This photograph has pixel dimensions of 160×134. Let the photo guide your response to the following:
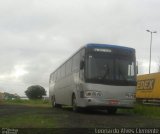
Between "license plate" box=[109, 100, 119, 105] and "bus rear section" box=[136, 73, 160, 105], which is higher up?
"bus rear section" box=[136, 73, 160, 105]

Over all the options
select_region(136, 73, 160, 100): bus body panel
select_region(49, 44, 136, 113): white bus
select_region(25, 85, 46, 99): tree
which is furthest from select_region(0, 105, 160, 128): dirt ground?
select_region(25, 85, 46, 99): tree

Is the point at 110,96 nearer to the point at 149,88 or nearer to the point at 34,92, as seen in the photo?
the point at 149,88

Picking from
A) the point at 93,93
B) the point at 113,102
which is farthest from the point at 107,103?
the point at 93,93

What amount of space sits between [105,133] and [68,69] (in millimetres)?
17245

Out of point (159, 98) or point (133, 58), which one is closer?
point (133, 58)

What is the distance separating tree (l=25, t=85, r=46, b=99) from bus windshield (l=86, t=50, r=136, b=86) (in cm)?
6287

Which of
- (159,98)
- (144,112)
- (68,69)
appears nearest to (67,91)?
(68,69)

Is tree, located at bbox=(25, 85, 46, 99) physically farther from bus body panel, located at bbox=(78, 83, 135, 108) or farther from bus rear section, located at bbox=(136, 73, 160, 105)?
bus body panel, located at bbox=(78, 83, 135, 108)

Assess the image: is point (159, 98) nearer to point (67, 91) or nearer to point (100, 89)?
point (67, 91)

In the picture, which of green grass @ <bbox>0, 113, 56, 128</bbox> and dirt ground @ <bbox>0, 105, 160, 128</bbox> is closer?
green grass @ <bbox>0, 113, 56, 128</bbox>

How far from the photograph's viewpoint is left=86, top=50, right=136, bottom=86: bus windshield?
2071 centimetres

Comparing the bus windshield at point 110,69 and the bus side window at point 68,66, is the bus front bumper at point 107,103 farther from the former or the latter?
the bus side window at point 68,66

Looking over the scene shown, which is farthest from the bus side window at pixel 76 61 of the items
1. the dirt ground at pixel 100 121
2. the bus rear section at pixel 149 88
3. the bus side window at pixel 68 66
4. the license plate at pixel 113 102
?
the bus rear section at pixel 149 88

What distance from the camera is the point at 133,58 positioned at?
70.6ft
